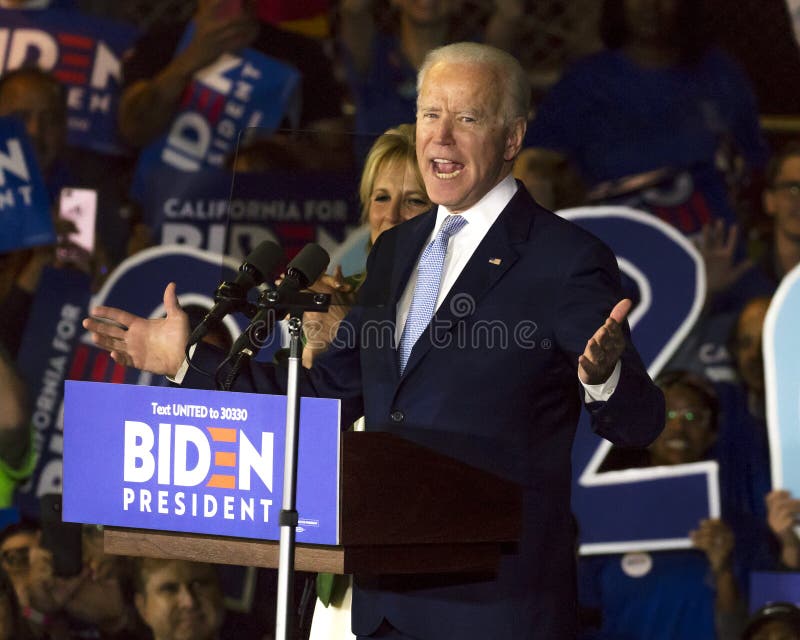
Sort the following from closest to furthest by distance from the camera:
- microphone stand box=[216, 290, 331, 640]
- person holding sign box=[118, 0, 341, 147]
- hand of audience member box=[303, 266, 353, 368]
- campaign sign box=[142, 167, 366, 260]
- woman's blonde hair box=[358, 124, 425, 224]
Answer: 1. microphone stand box=[216, 290, 331, 640]
2. campaign sign box=[142, 167, 366, 260]
3. woman's blonde hair box=[358, 124, 425, 224]
4. hand of audience member box=[303, 266, 353, 368]
5. person holding sign box=[118, 0, 341, 147]

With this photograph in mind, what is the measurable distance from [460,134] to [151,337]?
72 centimetres

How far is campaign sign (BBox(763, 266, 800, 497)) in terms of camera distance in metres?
4.61

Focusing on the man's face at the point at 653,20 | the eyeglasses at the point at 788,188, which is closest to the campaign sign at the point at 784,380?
the eyeglasses at the point at 788,188

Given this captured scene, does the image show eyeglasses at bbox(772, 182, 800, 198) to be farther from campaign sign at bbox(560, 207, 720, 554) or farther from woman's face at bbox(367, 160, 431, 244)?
woman's face at bbox(367, 160, 431, 244)

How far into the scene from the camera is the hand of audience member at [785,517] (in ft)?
15.0

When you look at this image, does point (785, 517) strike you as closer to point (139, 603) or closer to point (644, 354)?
point (644, 354)

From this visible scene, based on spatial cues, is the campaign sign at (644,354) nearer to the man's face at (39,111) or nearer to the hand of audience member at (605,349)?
the man's face at (39,111)

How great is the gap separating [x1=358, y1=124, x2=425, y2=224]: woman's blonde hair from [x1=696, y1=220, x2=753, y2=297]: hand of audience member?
196 centimetres

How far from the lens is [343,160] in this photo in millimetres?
2852

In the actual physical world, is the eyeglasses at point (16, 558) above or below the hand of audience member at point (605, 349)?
above

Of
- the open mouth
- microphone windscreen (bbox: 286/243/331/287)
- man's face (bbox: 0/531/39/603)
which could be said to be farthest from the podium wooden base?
man's face (bbox: 0/531/39/603)

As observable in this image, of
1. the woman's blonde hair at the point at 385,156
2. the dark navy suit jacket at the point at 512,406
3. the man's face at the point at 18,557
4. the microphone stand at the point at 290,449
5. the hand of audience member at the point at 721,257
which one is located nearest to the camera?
the microphone stand at the point at 290,449

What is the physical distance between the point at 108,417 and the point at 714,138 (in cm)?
313

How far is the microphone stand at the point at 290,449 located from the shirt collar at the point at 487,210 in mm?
515
